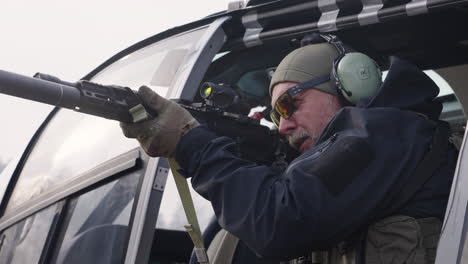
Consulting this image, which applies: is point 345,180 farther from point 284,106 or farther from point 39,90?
point 39,90

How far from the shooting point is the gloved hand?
2186mm

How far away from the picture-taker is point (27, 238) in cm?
338

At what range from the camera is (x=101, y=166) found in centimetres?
307

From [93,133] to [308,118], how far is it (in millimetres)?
1258

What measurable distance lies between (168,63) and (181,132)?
1106 mm

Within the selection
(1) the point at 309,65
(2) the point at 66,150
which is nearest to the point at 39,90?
(1) the point at 309,65

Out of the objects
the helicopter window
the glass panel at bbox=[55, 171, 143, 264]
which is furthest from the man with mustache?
the helicopter window

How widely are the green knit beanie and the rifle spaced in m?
0.23

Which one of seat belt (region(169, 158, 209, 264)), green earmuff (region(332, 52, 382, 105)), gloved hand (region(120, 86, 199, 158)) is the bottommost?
seat belt (region(169, 158, 209, 264))

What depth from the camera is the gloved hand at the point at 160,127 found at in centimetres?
219

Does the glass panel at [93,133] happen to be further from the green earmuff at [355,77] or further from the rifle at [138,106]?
the green earmuff at [355,77]

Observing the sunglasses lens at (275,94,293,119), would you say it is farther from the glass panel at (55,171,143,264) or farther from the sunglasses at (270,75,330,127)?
the glass panel at (55,171,143,264)

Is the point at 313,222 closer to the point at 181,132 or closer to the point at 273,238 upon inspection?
the point at 273,238

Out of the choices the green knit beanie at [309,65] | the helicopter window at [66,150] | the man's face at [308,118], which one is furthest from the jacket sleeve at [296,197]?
the helicopter window at [66,150]
